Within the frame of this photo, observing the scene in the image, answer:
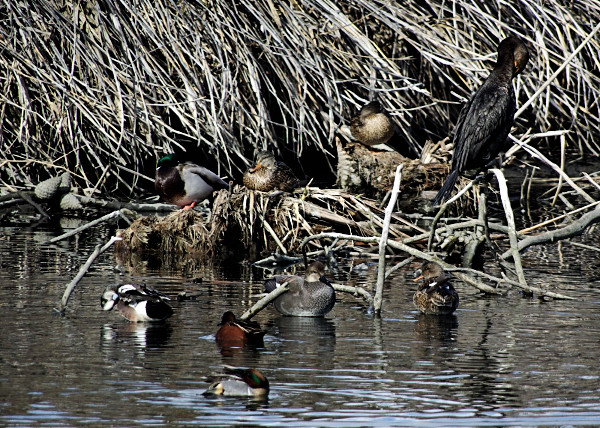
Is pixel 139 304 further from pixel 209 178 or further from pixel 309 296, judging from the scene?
pixel 209 178

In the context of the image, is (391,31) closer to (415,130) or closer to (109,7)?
(415,130)

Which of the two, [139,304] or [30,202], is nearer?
[139,304]

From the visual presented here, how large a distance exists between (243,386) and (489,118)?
392cm

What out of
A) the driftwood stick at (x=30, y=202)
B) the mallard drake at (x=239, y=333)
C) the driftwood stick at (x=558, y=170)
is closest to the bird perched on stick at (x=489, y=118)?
the driftwood stick at (x=558, y=170)

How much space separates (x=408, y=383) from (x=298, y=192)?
5730 millimetres

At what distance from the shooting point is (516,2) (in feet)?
52.2

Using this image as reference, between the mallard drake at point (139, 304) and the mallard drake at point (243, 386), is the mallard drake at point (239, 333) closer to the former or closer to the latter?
the mallard drake at point (139, 304)

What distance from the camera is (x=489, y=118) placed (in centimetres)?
848

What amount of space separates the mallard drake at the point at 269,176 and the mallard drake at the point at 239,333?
196 inches

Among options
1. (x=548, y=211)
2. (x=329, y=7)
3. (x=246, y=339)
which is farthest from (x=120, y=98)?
(x=246, y=339)

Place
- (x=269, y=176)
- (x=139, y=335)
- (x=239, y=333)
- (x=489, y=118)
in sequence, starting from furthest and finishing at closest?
(x=269, y=176)
(x=489, y=118)
(x=139, y=335)
(x=239, y=333)

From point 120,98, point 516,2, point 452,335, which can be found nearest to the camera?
point 452,335

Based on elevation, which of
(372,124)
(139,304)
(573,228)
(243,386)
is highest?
(372,124)

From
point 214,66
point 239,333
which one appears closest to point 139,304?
point 239,333
